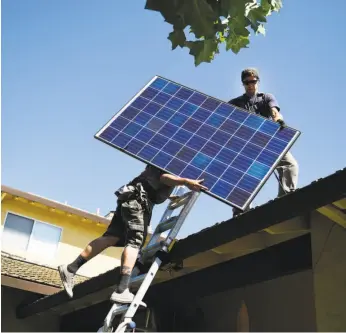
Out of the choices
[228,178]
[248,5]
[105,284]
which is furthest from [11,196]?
[248,5]

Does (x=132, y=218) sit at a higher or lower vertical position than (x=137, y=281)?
higher

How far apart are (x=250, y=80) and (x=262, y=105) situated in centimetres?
39

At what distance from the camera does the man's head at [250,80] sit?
6.43m

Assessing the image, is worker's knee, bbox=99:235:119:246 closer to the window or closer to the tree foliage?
the tree foliage

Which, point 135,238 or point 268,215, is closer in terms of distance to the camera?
point 268,215

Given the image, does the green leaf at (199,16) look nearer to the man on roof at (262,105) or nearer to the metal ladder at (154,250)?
the metal ladder at (154,250)

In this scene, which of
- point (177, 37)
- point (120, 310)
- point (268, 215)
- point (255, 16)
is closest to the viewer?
point (177, 37)

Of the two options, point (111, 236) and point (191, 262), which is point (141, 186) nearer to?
point (111, 236)

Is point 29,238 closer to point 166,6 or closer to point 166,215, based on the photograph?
point 166,215

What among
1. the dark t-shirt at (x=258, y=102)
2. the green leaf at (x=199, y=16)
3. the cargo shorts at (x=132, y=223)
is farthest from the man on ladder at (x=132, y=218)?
the green leaf at (x=199, y=16)

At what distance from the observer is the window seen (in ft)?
48.8

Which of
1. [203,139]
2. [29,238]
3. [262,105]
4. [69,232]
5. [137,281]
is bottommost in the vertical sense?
[137,281]

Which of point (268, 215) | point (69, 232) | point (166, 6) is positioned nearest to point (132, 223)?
point (268, 215)

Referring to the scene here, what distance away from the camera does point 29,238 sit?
50.3ft
